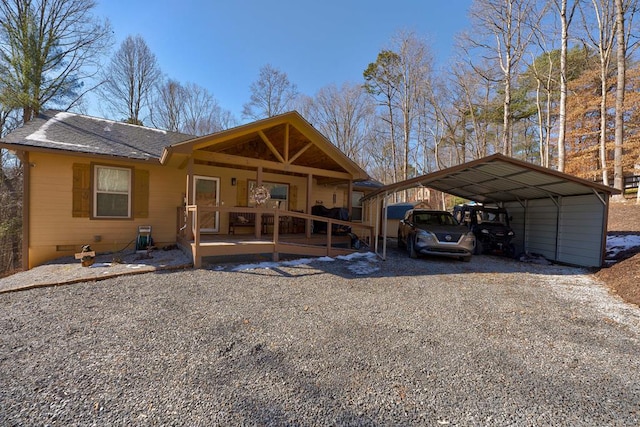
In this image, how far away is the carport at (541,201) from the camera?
7148mm

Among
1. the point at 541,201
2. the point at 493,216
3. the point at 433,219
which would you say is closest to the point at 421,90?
the point at 541,201

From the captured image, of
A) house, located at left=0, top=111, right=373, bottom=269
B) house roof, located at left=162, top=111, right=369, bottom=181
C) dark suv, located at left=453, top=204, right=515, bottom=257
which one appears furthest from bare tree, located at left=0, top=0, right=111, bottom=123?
dark suv, located at left=453, top=204, right=515, bottom=257

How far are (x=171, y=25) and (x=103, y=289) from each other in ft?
34.3

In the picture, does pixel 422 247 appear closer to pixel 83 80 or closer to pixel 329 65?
pixel 83 80

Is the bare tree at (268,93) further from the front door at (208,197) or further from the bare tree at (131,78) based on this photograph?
the front door at (208,197)

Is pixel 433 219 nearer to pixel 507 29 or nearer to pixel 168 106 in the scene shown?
pixel 507 29

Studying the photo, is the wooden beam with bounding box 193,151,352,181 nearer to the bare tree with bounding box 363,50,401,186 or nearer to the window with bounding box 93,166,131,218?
the window with bounding box 93,166,131,218

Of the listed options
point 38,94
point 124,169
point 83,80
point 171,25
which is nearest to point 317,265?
point 124,169

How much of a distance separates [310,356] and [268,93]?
24.0 m

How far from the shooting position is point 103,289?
4566 millimetres

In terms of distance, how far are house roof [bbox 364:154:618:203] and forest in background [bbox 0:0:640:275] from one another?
7.08 m

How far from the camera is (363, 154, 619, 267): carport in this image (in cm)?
715

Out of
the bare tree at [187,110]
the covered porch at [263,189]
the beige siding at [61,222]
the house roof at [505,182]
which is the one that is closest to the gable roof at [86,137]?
the beige siding at [61,222]

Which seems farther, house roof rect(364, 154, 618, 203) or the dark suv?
the dark suv
